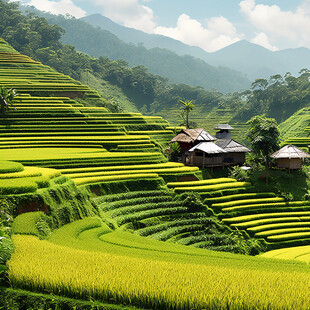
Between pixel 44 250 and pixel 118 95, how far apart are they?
4043 inches

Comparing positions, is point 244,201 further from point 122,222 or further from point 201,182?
point 122,222

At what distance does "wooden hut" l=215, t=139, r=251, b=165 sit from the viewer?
39781 mm

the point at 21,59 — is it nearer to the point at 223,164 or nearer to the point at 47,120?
the point at 47,120

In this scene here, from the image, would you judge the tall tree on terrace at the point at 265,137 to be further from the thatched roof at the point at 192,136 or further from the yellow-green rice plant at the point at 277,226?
the yellow-green rice plant at the point at 277,226

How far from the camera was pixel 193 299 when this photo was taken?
921 cm

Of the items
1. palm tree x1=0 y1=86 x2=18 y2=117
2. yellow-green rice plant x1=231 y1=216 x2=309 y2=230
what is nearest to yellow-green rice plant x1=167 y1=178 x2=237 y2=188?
yellow-green rice plant x1=231 y1=216 x2=309 y2=230

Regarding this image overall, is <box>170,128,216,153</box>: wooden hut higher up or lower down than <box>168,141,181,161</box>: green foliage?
higher up

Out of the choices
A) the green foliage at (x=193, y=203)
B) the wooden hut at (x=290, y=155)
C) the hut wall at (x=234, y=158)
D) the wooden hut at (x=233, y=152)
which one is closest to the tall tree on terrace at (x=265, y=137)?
the wooden hut at (x=290, y=155)

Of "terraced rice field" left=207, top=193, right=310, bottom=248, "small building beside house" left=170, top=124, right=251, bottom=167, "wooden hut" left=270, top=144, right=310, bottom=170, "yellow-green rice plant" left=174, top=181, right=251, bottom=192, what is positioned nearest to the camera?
"terraced rice field" left=207, top=193, right=310, bottom=248

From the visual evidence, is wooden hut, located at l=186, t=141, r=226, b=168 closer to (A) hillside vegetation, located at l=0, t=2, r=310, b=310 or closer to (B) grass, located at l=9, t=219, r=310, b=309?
(A) hillside vegetation, located at l=0, t=2, r=310, b=310

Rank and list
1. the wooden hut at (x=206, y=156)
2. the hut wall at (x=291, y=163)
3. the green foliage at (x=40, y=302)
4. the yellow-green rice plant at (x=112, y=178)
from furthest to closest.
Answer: the wooden hut at (x=206, y=156), the hut wall at (x=291, y=163), the yellow-green rice plant at (x=112, y=178), the green foliage at (x=40, y=302)

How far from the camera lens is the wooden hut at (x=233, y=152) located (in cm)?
3978

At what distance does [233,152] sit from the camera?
40000mm

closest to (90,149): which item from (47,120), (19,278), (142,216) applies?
(47,120)
